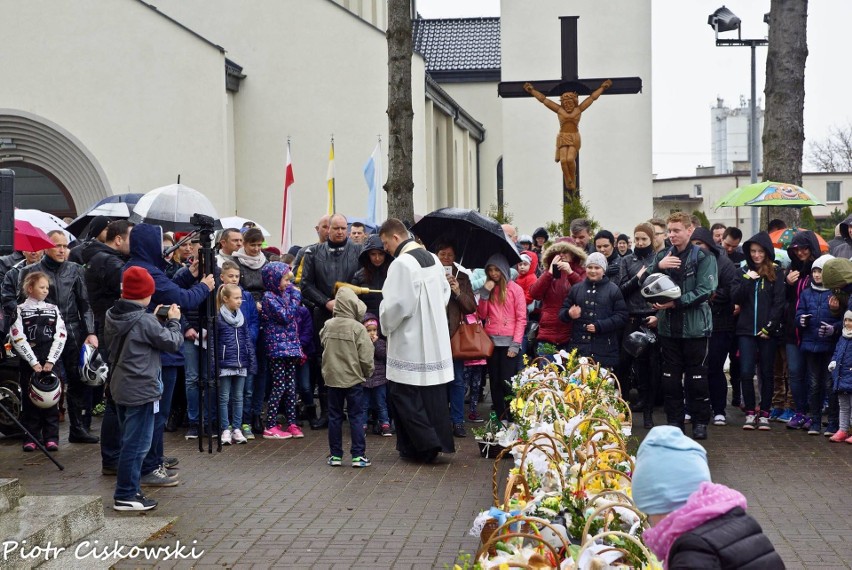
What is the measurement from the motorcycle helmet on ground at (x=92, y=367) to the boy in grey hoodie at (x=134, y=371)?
2.40m

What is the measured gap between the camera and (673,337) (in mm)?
10938

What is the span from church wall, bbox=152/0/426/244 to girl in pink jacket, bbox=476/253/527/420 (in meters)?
16.5

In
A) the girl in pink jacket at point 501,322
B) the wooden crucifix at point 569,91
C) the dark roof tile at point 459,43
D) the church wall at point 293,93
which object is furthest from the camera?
the dark roof tile at point 459,43

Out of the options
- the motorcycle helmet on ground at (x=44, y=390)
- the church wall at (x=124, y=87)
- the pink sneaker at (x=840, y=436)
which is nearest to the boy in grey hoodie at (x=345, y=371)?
the motorcycle helmet on ground at (x=44, y=390)

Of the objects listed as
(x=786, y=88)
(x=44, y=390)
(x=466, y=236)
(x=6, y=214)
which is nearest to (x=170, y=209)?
(x=44, y=390)

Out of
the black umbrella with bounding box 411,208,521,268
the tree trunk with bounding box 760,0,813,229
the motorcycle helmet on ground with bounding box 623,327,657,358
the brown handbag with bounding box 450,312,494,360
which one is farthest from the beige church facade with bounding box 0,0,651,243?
the motorcycle helmet on ground with bounding box 623,327,657,358

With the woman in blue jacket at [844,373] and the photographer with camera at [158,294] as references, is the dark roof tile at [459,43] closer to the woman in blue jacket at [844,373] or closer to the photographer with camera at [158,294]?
the woman in blue jacket at [844,373]

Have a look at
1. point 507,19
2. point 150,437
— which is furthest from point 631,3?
point 150,437

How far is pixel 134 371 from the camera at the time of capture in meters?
7.98

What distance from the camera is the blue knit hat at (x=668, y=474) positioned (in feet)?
12.2

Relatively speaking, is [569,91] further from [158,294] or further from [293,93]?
[158,294]

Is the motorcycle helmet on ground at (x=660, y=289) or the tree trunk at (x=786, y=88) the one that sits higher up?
the tree trunk at (x=786, y=88)

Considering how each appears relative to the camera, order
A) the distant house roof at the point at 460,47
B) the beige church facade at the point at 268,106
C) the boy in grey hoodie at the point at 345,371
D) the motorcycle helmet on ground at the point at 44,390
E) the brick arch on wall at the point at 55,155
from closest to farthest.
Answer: the boy in grey hoodie at the point at 345,371, the motorcycle helmet on ground at the point at 44,390, the brick arch on wall at the point at 55,155, the beige church facade at the point at 268,106, the distant house roof at the point at 460,47

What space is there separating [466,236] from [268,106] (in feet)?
56.5
